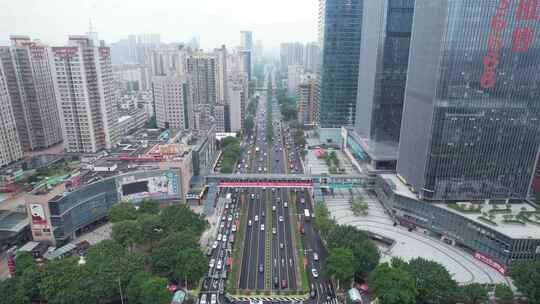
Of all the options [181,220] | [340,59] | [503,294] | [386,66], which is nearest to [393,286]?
[503,294]

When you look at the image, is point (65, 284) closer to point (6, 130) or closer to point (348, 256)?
point (348, 256)

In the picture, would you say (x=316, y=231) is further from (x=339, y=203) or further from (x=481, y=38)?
(x=481, y=38)

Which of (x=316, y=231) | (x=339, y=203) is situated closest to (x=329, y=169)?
(x=339, y=203)

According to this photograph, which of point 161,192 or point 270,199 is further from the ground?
point 161,192

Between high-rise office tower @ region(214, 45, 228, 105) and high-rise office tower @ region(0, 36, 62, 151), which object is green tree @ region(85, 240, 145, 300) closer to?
high-rise office tower @ region(0, 36, 62, 151)

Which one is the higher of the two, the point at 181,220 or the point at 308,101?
the point at 308,101

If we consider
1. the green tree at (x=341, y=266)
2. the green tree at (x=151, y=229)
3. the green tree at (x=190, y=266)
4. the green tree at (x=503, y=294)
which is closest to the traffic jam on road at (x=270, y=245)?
the green tree at (x=341, y=266)

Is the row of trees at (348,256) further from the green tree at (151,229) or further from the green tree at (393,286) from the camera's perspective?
the green tree at (151,229)
